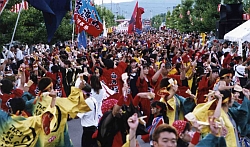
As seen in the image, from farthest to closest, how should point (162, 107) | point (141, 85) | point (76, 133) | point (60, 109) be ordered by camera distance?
point (76, 133) < point (141, 85) < point (162, 107) < point (60, 109)

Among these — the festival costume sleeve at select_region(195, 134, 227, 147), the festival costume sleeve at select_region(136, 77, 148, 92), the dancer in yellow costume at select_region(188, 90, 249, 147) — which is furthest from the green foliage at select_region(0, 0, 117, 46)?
the festival costume sleeve at select_region(195, 134, 227, 147)

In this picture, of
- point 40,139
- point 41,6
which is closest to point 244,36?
point 41,6

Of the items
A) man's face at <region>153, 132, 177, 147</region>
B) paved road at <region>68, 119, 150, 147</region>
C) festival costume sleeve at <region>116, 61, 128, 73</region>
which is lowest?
paved road at <region>68, 119, 150, 147</region>

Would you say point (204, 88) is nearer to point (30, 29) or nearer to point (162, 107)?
point (162, 107)

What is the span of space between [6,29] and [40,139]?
15714mm

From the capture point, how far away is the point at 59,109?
22.1 ft

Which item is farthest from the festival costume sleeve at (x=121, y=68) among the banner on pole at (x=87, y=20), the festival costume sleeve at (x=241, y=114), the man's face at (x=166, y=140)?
the man's face at (x=166, y=140)

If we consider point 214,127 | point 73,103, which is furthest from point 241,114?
point 214,127

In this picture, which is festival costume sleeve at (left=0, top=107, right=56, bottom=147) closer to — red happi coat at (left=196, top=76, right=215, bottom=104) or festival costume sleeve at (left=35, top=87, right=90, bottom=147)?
festival costume sleeve at (left=35, top=87, right=90, bottom=147)

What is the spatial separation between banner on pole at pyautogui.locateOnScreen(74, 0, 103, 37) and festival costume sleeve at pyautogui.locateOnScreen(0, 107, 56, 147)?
40.1 ft

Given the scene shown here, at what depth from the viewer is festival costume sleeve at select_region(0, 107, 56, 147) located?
6074 mm

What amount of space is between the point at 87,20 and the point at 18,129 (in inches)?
509

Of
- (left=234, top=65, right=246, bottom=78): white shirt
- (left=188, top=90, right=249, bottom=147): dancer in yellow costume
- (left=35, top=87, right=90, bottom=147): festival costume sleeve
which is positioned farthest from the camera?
(left=234, top=65, right=246, bottom=78): white shirt

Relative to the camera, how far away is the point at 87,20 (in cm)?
1877
